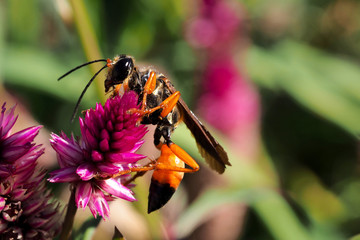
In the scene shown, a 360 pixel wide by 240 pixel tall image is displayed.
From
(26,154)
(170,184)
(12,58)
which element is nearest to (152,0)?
→ (12,58)

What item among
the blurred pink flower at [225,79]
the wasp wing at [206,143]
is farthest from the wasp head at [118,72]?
the blurred pink flower at [225,79]

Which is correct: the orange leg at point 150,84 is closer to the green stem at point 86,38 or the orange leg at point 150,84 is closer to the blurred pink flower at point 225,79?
the green stem at point 86,38

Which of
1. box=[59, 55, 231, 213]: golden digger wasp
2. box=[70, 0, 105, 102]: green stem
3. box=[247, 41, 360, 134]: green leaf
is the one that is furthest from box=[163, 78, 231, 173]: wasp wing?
box=[247, 41, 360, 134]: green leaf

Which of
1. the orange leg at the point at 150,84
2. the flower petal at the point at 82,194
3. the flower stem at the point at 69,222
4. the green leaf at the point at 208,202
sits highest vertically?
the orange leg at the point at 150,84

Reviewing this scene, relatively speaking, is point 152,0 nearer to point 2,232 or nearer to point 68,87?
point 68,87

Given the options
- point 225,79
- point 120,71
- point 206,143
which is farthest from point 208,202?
point 120,71

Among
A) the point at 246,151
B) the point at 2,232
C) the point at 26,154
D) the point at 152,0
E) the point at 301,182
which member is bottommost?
the point at 301,182
